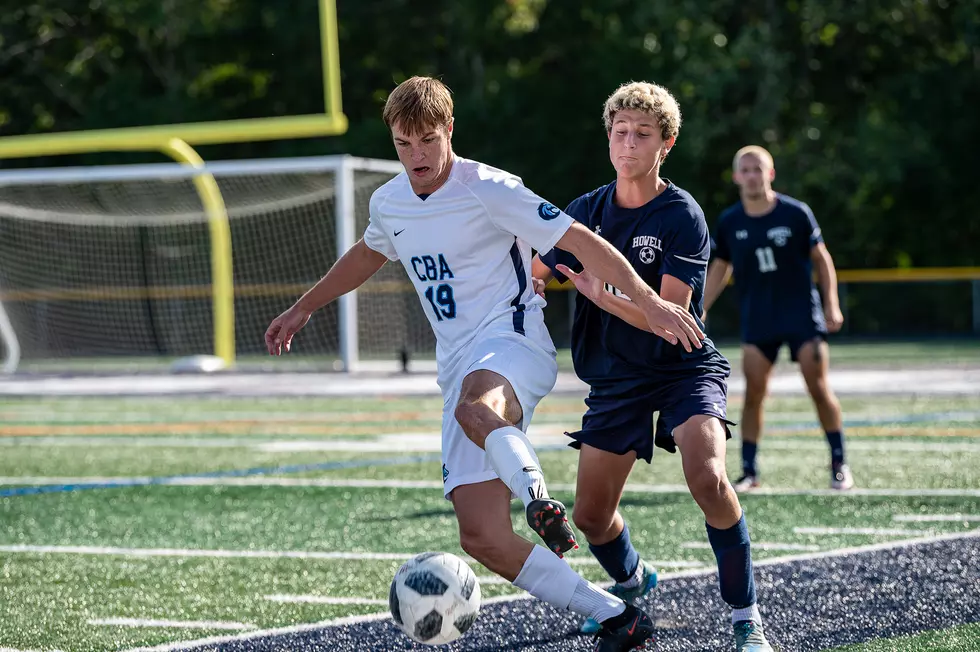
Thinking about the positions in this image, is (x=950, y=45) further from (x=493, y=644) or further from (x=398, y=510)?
(x=493, y=644)

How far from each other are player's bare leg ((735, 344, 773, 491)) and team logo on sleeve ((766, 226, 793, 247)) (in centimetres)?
64

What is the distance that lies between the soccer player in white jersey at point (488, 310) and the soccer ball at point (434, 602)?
0.11 meters

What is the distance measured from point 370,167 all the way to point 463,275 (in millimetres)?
15583

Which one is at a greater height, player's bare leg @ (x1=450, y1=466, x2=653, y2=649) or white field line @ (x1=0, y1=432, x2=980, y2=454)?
player's bare leg @ (x1=450, y1=466, x2=653, y2=649)

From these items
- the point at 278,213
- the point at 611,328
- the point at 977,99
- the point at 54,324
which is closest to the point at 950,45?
the point at 977,99

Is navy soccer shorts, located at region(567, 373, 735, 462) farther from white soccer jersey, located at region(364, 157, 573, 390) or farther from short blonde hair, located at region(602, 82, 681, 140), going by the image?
short blonde hair, located at region(602, 82, 681, 140)

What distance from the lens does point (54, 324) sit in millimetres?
27422

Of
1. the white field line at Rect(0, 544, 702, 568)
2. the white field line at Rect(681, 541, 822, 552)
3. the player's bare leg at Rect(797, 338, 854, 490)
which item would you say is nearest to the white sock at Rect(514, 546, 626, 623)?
the white field line at Rect(0, 544, 702, 568)

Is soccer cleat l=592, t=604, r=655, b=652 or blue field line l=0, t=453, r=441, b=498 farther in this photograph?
blue field line l=0, t=453, r=441, b=498

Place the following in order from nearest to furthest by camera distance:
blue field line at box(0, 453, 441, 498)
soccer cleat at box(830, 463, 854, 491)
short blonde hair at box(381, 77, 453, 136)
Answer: short blonde hair at box(381, 77, 453, 136) → soccer cleat at box(830, 463, 854, 491) → blue field line at box(0, 453, 441, 498)

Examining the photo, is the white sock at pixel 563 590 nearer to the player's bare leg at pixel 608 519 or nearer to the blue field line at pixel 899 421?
the player's bare leg at pixel 608 519

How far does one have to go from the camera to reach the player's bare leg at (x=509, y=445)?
3.96 m

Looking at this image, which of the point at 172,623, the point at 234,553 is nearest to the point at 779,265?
the point at 234,553

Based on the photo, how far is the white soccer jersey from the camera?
4.68 metres
